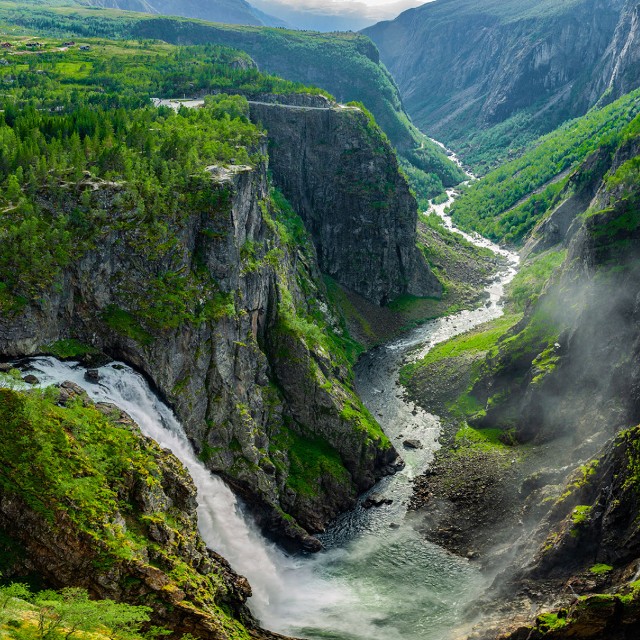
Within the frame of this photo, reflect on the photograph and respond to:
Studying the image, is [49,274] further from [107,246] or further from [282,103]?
[282,103]

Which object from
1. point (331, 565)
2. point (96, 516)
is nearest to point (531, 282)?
point (331, 565)

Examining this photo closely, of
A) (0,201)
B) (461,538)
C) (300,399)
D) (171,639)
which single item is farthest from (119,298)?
(461,538)

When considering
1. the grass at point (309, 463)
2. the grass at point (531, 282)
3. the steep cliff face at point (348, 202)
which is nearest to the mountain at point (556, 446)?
the grass at point (309, 463)

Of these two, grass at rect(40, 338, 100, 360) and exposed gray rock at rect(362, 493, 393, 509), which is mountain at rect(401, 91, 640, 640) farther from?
grass at rect(40, 338, 100, 360)

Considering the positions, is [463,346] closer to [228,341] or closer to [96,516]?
[228,341]

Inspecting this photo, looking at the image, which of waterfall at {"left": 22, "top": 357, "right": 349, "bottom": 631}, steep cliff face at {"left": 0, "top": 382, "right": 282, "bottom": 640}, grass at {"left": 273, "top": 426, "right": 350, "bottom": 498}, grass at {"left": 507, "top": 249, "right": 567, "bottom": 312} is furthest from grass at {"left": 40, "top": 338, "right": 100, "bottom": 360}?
grass at {"left": 507, "top": 249, "right": 567, "bottom": 312}
